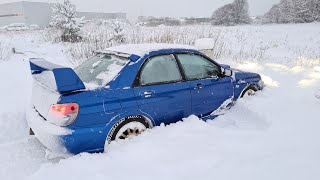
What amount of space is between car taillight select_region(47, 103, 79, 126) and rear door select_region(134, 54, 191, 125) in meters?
0.88

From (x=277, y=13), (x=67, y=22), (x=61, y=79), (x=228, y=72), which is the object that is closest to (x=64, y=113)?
(x=61, y=79)

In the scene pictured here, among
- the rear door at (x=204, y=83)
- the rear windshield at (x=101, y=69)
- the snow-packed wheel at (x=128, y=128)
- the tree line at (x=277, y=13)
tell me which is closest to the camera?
the snow-packed wheel at (x=128, y=128)

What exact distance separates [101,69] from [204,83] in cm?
168

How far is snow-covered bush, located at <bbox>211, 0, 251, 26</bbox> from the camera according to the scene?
41250 millimetres

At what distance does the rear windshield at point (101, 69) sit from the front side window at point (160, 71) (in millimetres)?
343

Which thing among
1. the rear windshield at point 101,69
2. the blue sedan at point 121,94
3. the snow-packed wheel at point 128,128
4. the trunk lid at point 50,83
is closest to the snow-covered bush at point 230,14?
the blue sedan at point 121,94

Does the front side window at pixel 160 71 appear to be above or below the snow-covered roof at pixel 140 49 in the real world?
below

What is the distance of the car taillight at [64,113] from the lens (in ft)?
12.5

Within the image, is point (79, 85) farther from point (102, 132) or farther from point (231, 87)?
point (231, 87)

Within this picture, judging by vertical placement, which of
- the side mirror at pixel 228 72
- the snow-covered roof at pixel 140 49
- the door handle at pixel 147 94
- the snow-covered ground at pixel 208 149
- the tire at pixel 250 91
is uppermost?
the snow-covered roof at pixel 140 49

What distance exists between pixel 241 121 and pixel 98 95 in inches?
97.5

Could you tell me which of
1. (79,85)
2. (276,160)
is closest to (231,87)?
(276,160)

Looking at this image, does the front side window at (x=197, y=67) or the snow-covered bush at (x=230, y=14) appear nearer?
the front side window at (x=197, y=67)

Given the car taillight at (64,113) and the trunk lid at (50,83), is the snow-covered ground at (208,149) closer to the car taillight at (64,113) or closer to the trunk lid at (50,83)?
the car taillight at (64,113)
